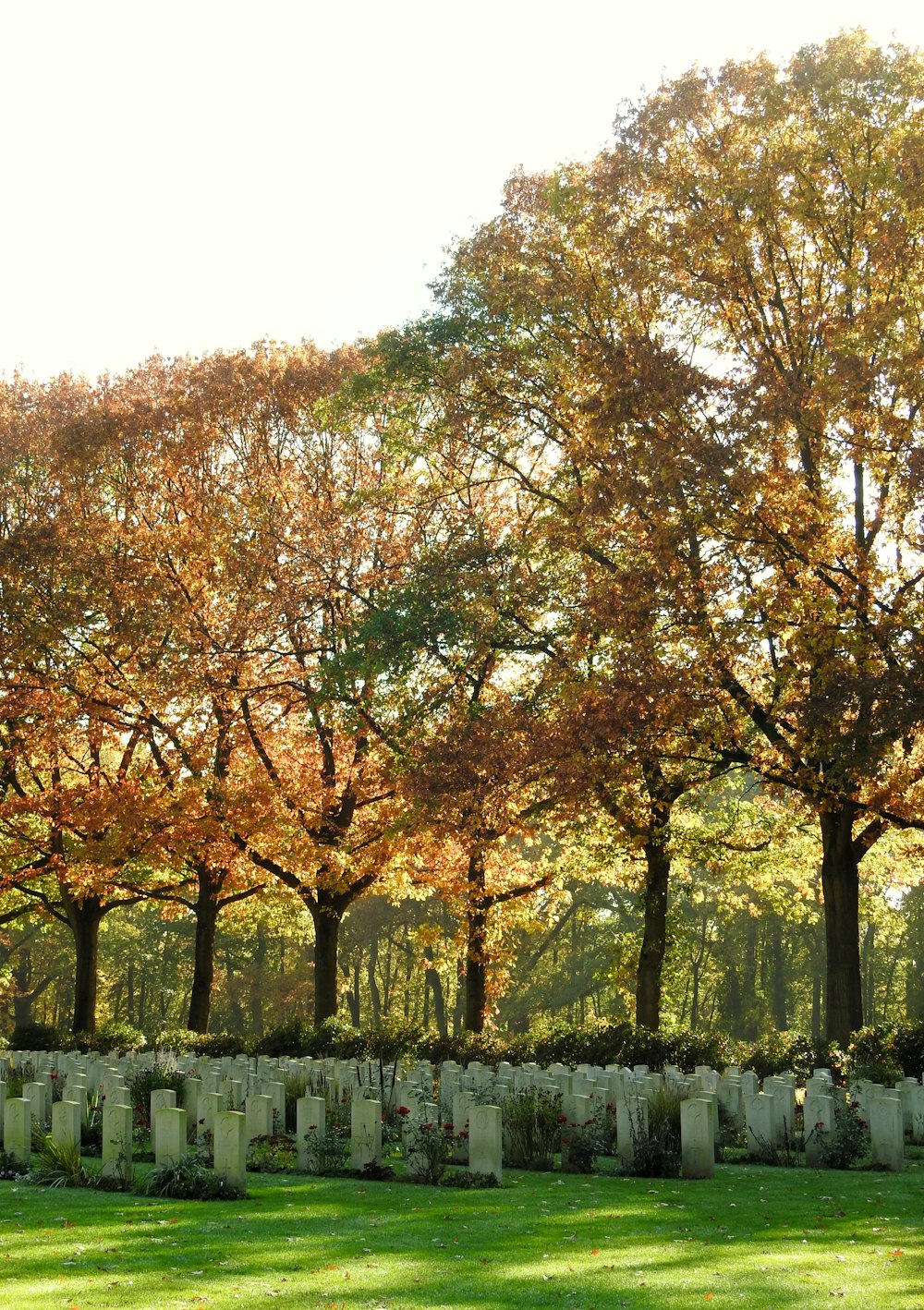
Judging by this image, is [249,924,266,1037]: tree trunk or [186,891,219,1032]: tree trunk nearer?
[186,891,219,1032]: tree trunk

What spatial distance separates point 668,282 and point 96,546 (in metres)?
12.6

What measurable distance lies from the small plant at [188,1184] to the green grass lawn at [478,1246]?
0.68ft

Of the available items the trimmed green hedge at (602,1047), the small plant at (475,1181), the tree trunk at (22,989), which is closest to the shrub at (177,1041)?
the trimmed green hedge at (602,1047)

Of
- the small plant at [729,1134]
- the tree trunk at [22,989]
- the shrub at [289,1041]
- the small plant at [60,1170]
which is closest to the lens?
the small plant at [60,1170]

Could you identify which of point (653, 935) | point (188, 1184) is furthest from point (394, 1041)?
point (188, 1184)

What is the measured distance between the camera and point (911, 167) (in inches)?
592

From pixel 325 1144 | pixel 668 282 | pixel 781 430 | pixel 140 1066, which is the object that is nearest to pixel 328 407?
pixel 668 282

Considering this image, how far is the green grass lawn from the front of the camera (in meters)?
6.14

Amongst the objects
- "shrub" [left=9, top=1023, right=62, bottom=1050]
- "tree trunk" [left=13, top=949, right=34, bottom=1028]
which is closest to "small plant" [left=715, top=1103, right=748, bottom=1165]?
"shrub" [left=9, top=1023, right=62, bottom=1050]

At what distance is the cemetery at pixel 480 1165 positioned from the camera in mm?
7142

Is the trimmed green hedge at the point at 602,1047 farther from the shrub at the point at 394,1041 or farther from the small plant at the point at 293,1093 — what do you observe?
the small plant at the point at 293,1093

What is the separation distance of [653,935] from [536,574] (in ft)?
23.2

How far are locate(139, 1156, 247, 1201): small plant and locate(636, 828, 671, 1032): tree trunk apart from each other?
13.5 meters

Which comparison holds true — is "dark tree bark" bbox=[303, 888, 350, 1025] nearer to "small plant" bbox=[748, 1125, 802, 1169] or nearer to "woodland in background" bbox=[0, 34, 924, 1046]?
"woodland in background" bbox=[0, 34, 924, 1046]
